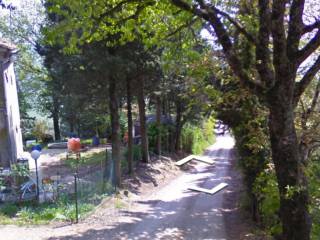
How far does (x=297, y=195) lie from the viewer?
657 centimetres

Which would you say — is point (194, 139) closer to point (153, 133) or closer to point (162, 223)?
point (153, 133)

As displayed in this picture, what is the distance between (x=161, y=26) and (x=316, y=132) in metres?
3.97

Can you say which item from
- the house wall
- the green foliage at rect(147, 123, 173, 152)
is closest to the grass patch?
the house wall

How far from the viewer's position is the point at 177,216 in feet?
49.9

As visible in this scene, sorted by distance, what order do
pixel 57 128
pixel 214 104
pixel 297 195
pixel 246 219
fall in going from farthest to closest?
pixel 57 128 < pixel 246 219 < pixel 214 104 < pixel 297 195

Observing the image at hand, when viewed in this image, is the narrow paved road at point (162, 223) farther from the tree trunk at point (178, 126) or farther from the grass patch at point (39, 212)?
the tree trunk at point (178, 126)

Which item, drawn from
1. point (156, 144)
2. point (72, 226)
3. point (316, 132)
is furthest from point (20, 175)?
point (156, 144)

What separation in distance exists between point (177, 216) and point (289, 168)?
30.3 ft

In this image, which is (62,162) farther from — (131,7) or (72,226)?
(131,7)

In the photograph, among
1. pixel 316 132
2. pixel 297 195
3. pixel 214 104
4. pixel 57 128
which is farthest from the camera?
pixel 57 128

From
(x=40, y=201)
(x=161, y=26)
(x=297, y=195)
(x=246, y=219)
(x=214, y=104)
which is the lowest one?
(x=246, y=219)

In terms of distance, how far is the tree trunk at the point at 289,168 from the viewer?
6.36 metres

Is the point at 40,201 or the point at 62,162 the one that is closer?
the point at 40,201

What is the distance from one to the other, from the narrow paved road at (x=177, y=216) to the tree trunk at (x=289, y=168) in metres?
5.82
